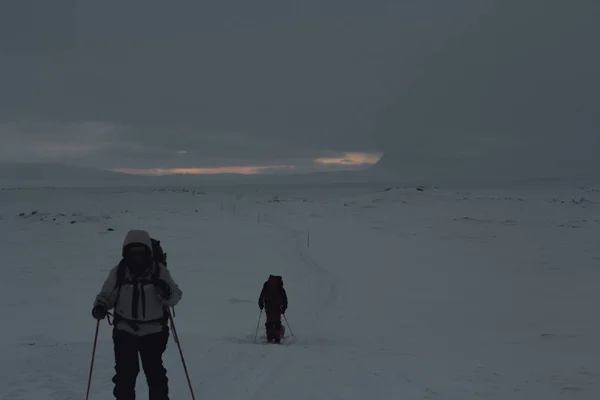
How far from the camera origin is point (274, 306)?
10.2 meters

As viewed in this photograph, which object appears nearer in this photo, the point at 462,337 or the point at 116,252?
the point at 462,337

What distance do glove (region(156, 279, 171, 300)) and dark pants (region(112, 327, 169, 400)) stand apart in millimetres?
446

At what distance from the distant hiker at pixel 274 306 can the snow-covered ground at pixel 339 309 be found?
408 mm

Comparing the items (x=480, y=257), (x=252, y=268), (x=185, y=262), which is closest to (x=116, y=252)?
(x=185, y=262)

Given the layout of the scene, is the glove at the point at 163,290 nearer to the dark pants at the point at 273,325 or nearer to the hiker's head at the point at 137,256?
the hiker's head at the point at 137,256

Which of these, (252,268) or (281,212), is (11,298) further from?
(281,212)

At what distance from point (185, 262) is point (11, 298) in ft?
25.9

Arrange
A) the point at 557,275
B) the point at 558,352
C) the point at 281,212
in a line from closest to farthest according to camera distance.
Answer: the point at 558,352 → the point at 557,275 → the point at 281,212

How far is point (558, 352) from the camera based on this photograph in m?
9.30

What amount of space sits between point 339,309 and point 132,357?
938 cm

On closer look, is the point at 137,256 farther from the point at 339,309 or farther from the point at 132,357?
the point at 339,309

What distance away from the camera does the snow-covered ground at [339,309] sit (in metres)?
7.03

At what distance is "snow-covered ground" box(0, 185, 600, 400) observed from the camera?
23.1ft

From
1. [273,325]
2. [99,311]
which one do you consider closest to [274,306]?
[273,325]
